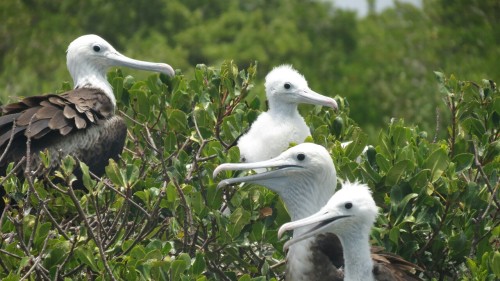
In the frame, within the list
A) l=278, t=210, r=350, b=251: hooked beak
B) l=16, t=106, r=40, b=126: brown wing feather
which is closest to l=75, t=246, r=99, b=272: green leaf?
l=278, t=210, r=350, b=251: hooked beak

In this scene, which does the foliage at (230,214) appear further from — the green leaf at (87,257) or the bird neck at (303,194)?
the bird neck at (303,194)

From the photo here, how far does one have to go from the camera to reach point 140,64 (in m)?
9.49

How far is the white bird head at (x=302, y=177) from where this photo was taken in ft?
24.6

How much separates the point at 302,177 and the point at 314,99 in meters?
1.56

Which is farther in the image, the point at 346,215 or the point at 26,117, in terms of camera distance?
the point at 26,117

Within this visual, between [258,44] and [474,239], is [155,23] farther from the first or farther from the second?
[474,239]

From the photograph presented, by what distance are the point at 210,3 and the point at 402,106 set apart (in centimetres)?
1104

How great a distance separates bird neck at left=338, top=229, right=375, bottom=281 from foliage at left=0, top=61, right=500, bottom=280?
341 millimetres

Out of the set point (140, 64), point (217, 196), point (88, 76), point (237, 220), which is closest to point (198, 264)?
point (237, 220)

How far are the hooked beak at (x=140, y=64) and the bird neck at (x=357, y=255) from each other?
95.7 inches

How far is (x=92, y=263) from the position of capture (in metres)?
6.85

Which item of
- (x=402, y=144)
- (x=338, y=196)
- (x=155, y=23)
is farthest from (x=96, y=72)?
(x=155, y=23)

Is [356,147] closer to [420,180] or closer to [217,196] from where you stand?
[420,180]

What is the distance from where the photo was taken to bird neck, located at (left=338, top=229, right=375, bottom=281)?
22.7 ft
